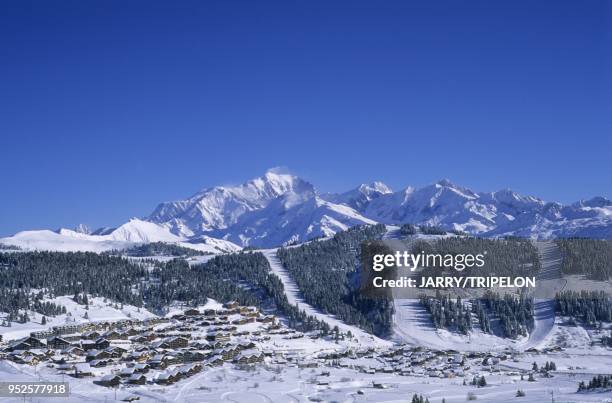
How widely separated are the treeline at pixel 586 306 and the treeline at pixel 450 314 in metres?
24.4

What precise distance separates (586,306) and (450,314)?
34180mm

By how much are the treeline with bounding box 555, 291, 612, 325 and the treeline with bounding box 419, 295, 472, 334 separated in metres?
24.4

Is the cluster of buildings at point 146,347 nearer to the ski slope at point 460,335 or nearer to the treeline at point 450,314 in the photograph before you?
the ski slope at point 460,335

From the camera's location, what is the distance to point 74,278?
19638cm

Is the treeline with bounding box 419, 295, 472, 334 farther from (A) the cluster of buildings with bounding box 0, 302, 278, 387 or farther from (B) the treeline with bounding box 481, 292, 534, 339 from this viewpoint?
(A) the cluster of buildings with bounding box 0, 302, 278, 387

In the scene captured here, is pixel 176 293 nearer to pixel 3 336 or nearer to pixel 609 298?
pixel 3 336

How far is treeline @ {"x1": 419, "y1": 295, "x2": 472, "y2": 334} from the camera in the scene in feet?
595

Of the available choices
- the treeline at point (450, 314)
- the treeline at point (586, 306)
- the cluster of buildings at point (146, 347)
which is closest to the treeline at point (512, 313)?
the treeline at point (450, 314)

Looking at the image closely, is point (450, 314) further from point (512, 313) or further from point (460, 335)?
point (512, 313)

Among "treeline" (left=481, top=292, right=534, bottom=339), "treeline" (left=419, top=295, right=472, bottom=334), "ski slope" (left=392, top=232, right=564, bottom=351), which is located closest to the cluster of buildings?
"ski slope" (left=392, top=232, right=564, bottom=351)

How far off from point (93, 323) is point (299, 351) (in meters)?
45.8

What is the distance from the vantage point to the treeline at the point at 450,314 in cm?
18150

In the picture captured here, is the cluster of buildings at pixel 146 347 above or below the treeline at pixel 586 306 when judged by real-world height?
below

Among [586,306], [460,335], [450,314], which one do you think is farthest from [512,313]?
[460,335]
